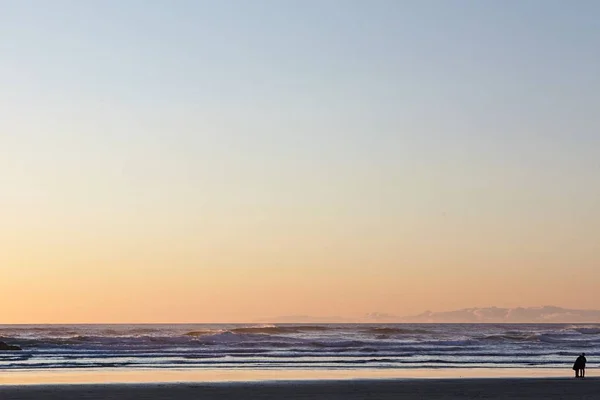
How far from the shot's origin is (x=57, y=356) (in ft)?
150

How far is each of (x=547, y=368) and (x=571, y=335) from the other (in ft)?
151

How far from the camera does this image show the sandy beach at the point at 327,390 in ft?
75.1

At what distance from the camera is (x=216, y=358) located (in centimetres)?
4256

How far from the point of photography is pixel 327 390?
24.5 meters

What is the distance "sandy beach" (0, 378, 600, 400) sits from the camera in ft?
75.1

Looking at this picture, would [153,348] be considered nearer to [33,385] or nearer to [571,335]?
[33,385]

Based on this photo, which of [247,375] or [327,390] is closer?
[327,390]

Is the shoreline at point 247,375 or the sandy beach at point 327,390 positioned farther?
the shoreline at point 247,375

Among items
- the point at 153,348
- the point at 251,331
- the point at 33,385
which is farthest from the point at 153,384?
the point at 251,331

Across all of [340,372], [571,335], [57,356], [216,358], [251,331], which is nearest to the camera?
[340,372]

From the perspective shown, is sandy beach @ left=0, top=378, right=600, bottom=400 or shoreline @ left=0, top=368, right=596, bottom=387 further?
shoreline @ left=0, top=368, right=596, bottom=387

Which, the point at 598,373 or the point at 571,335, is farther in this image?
the point at 571,335

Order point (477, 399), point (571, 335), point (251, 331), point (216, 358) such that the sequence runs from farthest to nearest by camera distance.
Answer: point (251, 331)
point (571, 335)
point (216, 358)
point (477, 399)

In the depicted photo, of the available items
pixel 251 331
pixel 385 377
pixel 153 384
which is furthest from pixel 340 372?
pixel 251 331
